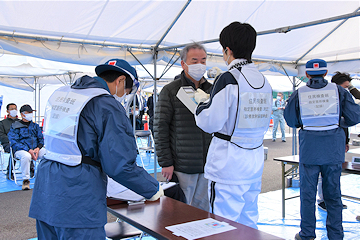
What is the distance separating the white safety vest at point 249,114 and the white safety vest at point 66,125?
Result: 2.32 feet

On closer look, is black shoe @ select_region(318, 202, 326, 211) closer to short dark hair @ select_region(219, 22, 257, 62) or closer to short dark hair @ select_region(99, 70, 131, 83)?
short dark hair @ select_region(219, 22, 257, 62)

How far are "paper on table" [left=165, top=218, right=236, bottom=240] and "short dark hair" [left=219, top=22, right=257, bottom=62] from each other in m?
0.89

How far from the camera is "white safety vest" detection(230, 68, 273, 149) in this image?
1.64 meters

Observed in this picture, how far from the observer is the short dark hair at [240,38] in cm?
167

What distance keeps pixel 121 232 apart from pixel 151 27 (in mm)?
2910

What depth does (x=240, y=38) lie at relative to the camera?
167cm

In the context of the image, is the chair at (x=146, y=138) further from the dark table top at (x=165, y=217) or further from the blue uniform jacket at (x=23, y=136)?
the dark table top at (x=165, y=217)

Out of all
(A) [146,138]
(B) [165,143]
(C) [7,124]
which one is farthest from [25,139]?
(B) [165,143]

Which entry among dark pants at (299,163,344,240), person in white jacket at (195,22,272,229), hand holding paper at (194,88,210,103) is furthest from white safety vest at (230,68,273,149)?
dark pants at (299,163,344,240)

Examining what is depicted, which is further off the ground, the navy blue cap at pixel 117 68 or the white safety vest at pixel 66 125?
the navy blue cap at pixel 117 68

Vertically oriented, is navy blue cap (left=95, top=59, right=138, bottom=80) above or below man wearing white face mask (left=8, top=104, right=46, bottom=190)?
above

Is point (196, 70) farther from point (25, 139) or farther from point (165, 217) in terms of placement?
point (25, 139)

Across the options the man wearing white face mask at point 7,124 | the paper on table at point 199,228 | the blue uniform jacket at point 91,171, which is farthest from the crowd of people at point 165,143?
the man wearing white face mask at point 7,124

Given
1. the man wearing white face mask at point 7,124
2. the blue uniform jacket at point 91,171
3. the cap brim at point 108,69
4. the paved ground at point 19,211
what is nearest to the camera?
the blue uniform jacket at point 91,171
